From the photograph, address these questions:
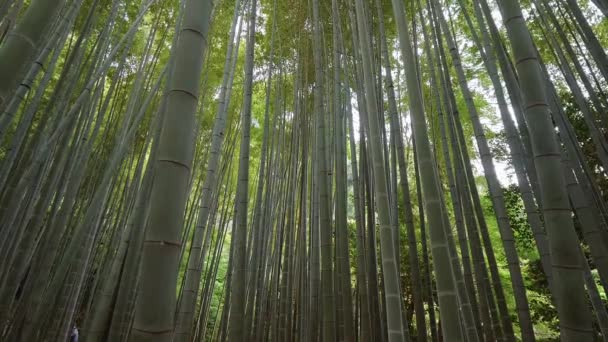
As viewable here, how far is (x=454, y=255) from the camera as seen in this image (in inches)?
94.5

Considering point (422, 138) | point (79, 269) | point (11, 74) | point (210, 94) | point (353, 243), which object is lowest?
point (79, 269)

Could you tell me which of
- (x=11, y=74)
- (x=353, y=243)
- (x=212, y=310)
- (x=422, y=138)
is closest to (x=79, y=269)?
(x=11, y=74)

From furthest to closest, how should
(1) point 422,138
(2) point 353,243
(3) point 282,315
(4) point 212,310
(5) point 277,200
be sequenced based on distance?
1. (4) point 212,310
2. (2) point 353,243
3. (5) point 277,200
4. (3) point 282,315
5. (1) point 422,138

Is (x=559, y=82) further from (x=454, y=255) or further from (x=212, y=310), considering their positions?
(x=212, y=310)

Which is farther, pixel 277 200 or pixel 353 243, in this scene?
pixel 353 243

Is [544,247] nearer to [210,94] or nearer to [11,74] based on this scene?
[11,74]

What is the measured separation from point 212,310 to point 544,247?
8550 mm

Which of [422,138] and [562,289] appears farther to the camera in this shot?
[422,138]

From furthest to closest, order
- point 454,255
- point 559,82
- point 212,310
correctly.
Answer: point 212,310, point 559,82, point 454,255

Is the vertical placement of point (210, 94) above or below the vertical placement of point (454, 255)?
above

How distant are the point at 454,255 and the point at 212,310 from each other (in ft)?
26.5

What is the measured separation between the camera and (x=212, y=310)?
30.1 ft

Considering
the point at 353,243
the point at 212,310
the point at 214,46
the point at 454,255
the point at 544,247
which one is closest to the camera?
the point at 544,247

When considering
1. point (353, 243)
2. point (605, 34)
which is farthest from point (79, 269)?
point (605, 34)
